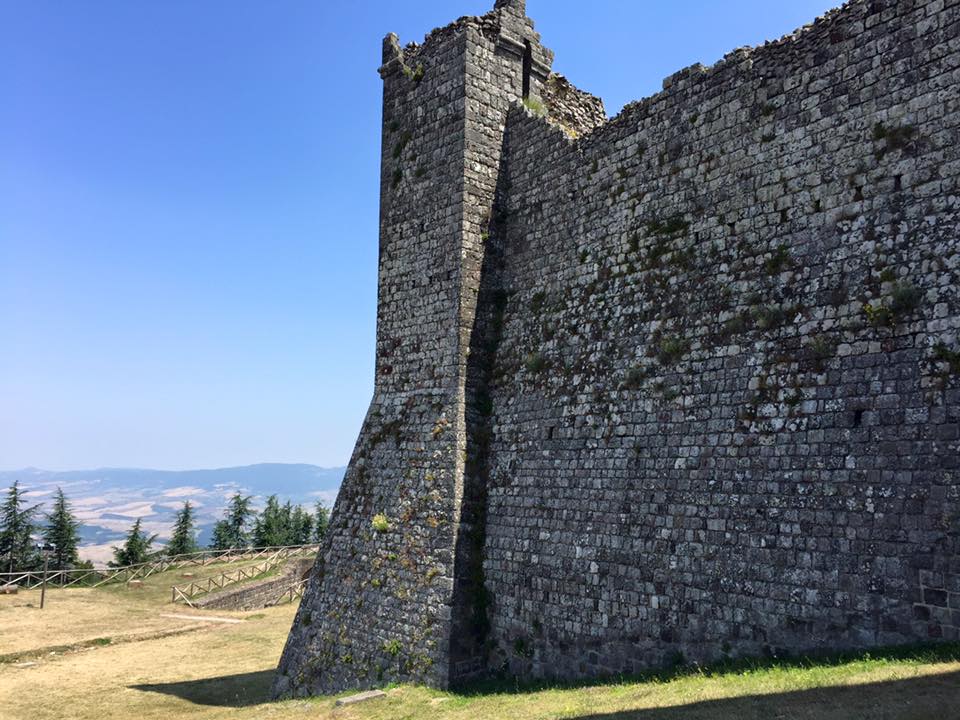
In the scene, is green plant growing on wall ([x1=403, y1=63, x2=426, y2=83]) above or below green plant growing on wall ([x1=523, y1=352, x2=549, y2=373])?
above

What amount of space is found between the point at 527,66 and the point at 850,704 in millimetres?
12939

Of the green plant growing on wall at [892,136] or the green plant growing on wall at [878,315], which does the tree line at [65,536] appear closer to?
the green plant growing on wall at [878,315]

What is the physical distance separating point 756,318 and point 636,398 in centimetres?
225

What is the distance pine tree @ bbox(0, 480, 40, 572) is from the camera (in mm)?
42156

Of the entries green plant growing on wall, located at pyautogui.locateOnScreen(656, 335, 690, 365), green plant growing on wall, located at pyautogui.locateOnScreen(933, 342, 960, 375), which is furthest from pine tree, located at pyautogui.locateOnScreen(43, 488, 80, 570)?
green plant growing on wall, located at pyautogui.locateOnScreen(933, 342, 960, 375)

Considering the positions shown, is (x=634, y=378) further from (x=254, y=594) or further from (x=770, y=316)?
(x=254, y=594)

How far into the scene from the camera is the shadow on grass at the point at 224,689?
49.8 ft

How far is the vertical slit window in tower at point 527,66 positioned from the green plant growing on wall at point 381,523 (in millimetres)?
8857

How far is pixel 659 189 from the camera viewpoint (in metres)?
11.9

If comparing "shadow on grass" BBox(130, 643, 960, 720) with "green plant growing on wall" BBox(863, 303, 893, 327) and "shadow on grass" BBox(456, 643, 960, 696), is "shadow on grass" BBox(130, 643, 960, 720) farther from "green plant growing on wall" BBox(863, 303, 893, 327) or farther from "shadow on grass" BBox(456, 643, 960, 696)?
"green plant growing on wall" BBox(863, 303, 893, 327)

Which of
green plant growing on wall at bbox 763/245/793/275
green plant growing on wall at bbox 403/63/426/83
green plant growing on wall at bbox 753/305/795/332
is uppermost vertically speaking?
green plant growing on wall at bbox 403/63/426/83

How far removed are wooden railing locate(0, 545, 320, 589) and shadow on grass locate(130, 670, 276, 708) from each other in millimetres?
17487

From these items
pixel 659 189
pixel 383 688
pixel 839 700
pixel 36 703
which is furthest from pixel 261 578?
pixel 839 700

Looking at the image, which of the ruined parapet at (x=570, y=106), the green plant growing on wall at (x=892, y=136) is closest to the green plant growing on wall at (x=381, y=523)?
the ruined parapet at (x=570, y=106)
